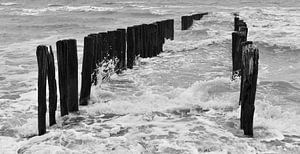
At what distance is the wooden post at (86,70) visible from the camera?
745 centimetres

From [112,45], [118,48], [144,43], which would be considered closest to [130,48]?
[118,48]

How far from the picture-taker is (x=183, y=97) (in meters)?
7.70

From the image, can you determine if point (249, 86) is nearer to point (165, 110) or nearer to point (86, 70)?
point (165, 110)

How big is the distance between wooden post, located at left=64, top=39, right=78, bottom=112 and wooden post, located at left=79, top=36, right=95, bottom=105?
552 millimetres

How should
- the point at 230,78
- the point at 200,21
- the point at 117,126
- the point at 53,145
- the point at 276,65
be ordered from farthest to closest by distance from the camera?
the point at 200,21 < the point at 276,65 < the point at 230,78 < the point at 117,126 < the point at 53,145

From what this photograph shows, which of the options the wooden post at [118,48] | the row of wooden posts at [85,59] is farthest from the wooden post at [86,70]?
the wooden post at [118,48]

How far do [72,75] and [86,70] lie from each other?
0.76m

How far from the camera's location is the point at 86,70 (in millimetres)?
7488

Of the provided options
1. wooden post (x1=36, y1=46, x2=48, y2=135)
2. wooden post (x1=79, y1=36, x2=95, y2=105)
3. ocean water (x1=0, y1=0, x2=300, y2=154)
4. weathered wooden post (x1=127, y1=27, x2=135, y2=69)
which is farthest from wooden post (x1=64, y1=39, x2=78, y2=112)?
weathered wooden post (x1=127, y1=27, x2=135, y2=69)

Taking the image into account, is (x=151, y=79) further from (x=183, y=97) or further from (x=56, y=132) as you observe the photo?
(x=56, y=132)

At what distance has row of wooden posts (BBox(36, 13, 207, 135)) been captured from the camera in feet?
18.8

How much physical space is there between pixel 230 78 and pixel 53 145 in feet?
17.6

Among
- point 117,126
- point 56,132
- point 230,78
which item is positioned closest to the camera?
point 56,132

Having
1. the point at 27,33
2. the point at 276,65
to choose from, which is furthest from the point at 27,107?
the point at 27,33
